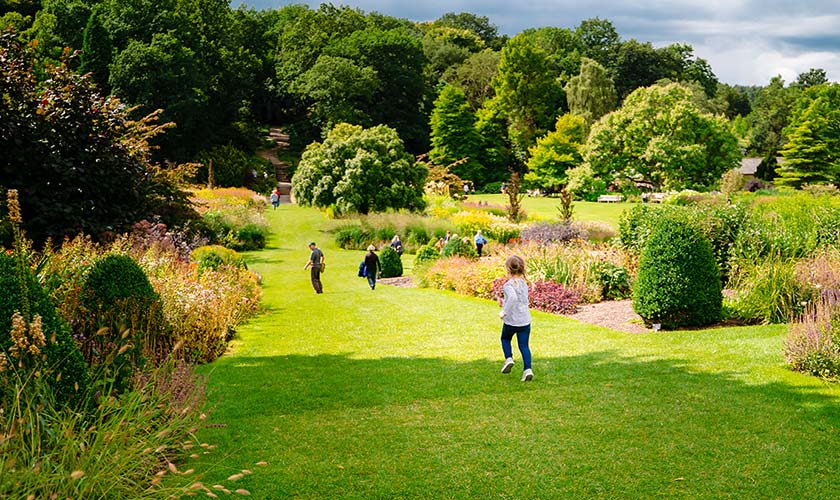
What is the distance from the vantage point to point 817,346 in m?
7.66

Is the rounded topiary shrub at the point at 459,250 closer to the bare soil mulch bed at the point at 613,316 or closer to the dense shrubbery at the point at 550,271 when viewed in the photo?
the dense shrubbery at the point at 550,271

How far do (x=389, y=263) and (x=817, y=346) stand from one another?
13.9m

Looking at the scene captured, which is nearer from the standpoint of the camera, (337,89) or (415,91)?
(337,89)

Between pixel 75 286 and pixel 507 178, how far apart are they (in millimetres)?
53615

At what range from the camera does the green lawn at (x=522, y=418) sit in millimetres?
5000

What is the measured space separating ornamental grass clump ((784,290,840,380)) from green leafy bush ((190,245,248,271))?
421 inches

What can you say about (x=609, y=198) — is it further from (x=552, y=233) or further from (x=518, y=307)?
(x=518, y=307)

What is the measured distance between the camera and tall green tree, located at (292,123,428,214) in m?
29.6

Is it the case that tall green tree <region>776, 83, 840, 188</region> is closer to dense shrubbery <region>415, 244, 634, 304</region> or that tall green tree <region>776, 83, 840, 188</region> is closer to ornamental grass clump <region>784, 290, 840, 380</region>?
dense shrubbery <region>415, 244, 634, 304</region>

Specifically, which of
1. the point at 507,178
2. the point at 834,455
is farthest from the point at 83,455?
the point at 507,178

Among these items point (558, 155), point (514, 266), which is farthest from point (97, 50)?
point (514, 266)

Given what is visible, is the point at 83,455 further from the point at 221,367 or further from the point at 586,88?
the point at 586,88

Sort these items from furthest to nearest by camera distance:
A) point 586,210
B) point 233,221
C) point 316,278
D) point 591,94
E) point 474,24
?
point 474,24
point 591,94
point 586,210
point 233,221
point 316,278

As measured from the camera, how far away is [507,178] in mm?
59844
